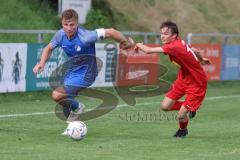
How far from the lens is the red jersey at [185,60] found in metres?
11.9

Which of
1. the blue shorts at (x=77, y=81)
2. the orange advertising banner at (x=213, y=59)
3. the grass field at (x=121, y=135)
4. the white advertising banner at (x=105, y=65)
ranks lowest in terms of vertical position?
the orange advertising banner at (x=213, y=59)

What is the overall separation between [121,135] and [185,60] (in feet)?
5.13

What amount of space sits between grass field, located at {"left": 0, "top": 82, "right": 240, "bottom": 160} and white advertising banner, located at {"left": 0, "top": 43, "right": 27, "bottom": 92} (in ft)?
1.15

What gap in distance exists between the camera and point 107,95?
21.0 meters

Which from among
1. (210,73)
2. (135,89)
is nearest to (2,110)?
(135,89)

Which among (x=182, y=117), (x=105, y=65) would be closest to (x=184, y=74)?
(x=182, y=117)

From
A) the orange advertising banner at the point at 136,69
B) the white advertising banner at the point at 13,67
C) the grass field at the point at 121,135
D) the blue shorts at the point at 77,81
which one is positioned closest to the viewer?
the grass field at the point at 121,135

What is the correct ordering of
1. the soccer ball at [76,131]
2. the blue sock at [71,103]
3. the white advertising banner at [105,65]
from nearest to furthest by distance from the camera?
1. the soccer ball at [76,131]
2. the blue sock at [71,103]
3. the white advertising banner at [105,65]

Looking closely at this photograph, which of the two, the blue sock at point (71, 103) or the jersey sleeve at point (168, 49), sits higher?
the jersey sleeve at point (168, 49)

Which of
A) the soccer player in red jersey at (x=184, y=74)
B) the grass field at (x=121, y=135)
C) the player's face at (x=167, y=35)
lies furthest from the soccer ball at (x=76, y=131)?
the player's face at (x=167, y=35)

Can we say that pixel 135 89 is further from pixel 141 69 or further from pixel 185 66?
pixel 185 66

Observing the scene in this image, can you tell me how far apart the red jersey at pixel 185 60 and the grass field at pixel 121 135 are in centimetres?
92

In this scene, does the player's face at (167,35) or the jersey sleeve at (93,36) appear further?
the player's face at (167,35)

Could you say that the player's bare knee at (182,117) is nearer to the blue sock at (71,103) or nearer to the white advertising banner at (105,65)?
the blue sock at (71,103)
